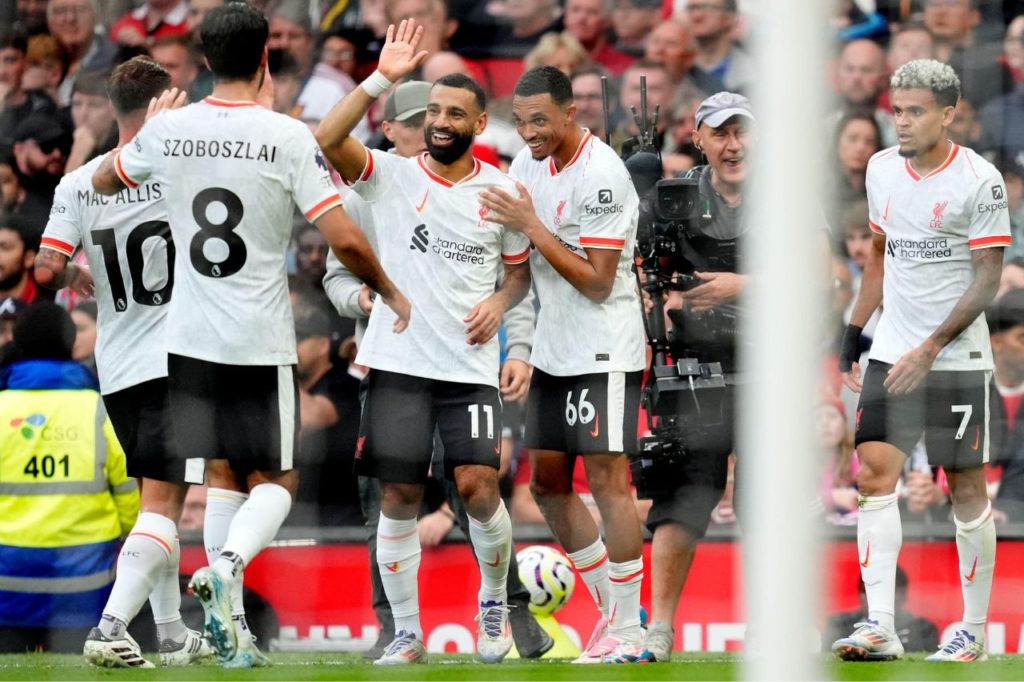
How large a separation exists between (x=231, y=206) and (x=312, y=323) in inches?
87.0

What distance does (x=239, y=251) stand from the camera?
4.99 metres

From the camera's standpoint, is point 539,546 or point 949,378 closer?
point 949,378

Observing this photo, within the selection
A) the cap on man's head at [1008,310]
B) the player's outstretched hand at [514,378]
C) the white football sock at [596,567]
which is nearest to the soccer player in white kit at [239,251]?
the player's outstretched hand at [514,378]

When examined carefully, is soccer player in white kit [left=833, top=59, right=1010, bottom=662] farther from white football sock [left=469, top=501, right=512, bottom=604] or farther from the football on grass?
the football on grass

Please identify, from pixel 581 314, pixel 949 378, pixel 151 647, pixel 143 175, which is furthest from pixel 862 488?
pixel 151 647

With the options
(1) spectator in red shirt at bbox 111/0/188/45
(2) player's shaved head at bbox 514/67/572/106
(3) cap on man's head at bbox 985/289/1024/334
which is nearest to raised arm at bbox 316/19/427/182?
(2) player's shaved head at bbox 514/67/572/106

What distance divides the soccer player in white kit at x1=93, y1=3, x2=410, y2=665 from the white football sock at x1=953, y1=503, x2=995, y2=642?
6.46 ft

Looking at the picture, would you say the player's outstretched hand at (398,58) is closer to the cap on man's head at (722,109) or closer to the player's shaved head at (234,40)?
the player's shaved head at (234,40)

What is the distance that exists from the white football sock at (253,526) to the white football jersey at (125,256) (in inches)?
32.9

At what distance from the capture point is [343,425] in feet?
22.6

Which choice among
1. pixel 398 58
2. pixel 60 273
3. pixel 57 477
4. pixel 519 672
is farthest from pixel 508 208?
pixel 57 477

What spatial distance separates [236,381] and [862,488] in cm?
199

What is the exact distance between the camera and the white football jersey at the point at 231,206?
4934 mm

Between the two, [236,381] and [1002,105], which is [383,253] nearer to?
[236,381]
